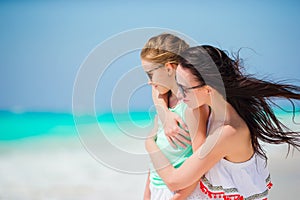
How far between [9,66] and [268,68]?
166 inches

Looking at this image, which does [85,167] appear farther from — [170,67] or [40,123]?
[40,123]

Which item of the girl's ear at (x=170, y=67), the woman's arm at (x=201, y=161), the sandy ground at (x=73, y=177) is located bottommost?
the sandy ground at (x=73, y=177)


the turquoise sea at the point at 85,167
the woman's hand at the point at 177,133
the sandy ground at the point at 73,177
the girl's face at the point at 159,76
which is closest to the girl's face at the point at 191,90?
the woman's hand at the point at 177,133

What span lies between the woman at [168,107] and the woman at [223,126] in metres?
0.04

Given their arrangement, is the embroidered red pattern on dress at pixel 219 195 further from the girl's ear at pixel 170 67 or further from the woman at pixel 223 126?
the girl's ear at pixel 170 67

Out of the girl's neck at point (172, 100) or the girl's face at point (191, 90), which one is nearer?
the girl's face at point (191, 90)

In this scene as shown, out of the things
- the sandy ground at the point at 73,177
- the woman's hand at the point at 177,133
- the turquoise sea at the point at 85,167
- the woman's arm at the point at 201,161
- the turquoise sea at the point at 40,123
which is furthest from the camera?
the turquoise sea at the point at 40,123

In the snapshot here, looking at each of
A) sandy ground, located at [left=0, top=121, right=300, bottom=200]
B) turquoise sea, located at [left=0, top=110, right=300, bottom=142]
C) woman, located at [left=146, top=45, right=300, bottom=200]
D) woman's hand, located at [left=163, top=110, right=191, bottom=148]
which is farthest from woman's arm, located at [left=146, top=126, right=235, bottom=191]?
turquoise sea, located at [left=0, top=110, right=300, bottom=142]

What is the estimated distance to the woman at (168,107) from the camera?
173 centimetres

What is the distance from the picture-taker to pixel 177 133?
69.5 inches

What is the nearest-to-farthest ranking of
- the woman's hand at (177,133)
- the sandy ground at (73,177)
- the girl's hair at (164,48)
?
the woman's hand at (177,133), the girl's hair at (164,48), the sandy ground at (73,177)

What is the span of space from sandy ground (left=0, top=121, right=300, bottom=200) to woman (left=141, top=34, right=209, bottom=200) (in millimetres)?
816

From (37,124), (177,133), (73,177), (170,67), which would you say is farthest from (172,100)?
(37,124)

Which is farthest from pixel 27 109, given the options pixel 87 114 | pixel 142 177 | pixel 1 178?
pixel 87 114
